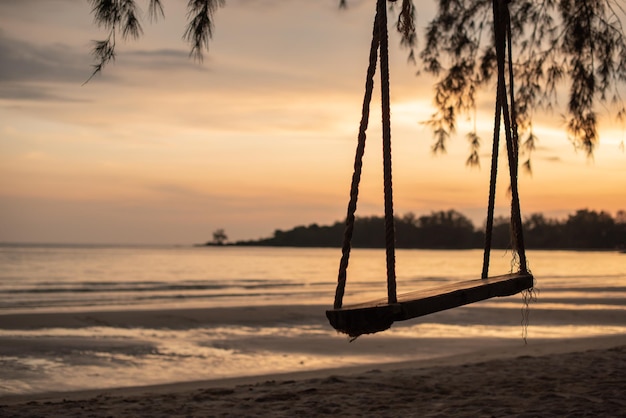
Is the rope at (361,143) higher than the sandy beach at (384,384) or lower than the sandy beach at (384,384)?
higher

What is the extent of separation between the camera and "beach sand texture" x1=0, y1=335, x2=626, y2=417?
16.0 feet

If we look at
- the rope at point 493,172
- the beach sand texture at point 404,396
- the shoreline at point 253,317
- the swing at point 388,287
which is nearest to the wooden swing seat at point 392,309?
the swing at point 388,287

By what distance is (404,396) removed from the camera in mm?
5344

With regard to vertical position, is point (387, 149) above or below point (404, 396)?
above

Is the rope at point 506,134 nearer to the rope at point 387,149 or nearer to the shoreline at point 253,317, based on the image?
the rope at point 387,149

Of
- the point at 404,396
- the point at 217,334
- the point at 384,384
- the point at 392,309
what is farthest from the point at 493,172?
the point at 217,334

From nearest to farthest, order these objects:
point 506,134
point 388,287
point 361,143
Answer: point 388,287
point 361,143
point 506,134

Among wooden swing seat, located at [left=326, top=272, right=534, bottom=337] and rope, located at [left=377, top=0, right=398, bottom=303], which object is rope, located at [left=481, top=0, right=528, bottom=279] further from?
rope, located at [left=377, top=0, right=398, bottom=303]

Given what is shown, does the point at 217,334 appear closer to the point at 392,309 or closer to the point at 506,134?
the point at 506,134

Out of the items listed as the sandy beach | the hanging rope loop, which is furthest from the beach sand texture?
the hanging rope loop

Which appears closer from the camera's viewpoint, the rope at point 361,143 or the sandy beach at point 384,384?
the rope at point 361,143

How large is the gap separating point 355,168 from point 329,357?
19.5 feet

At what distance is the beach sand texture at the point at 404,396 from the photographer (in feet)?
16.0

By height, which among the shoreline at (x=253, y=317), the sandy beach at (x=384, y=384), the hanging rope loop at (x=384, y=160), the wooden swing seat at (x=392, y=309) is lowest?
the shoreline at (x=253, y=317)
